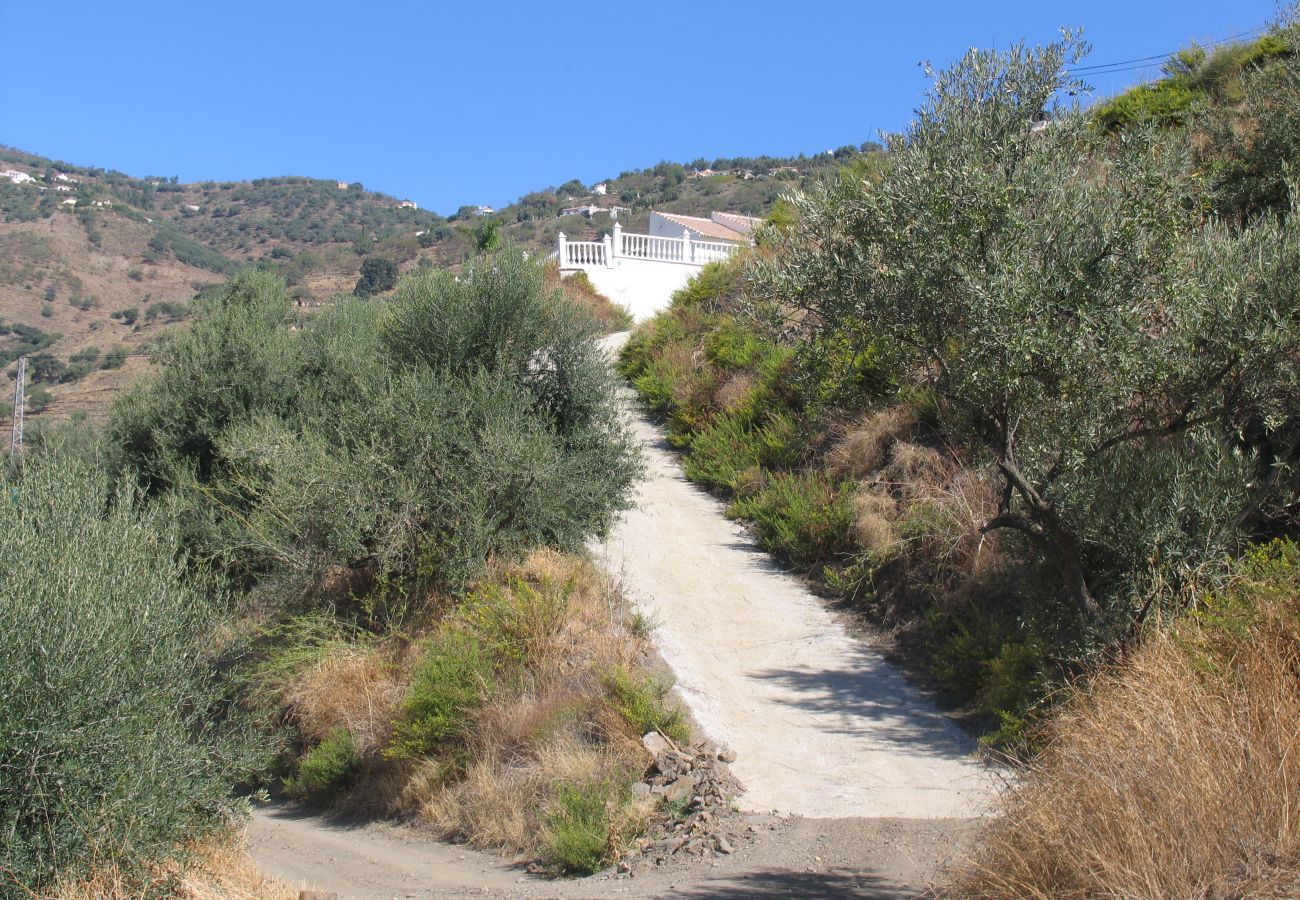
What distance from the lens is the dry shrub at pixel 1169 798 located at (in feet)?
14.7

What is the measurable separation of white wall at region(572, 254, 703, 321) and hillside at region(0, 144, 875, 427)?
384cm

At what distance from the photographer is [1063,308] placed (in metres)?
6.54

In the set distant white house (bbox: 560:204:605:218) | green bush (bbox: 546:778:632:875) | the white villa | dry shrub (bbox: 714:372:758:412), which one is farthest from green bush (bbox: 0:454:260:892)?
distant white house (bbox: 560:204:605:218)

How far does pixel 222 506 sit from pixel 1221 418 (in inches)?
464

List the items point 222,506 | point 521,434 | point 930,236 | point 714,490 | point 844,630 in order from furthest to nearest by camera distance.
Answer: point 714,490 → point 222,506 → point 521,434 → point 844,630 → point 930,236

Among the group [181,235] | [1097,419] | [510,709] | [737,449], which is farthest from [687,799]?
[181,235]

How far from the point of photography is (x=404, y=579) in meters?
12.5

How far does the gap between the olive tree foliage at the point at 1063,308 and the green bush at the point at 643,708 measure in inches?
136

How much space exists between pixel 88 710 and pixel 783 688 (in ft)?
20.9

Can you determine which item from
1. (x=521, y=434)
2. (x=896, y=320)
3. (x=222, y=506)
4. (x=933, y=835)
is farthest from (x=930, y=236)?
(x=222, y=506)

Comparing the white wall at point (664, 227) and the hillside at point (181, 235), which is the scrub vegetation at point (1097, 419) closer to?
the hillside at point (181, 235)

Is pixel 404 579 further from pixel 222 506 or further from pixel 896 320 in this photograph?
pixel 896 320

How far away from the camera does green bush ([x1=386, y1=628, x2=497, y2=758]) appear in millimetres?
10195

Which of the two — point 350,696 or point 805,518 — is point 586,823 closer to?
point 350,696
